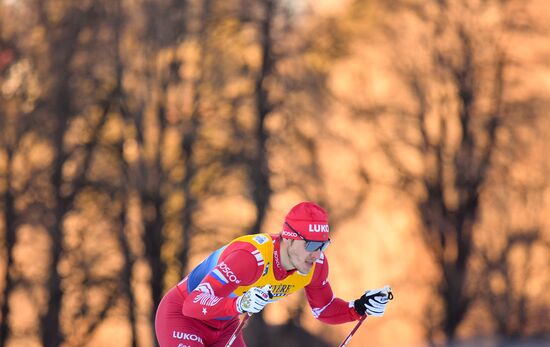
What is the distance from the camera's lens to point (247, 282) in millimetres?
7898

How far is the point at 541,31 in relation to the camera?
23.1 meters

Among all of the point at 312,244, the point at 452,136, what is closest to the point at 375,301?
the point at 312,244

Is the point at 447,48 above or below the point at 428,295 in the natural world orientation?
above

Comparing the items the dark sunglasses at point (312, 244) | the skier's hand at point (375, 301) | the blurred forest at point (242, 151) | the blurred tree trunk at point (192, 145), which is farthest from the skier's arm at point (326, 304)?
the blurred forest at point (242, 151)

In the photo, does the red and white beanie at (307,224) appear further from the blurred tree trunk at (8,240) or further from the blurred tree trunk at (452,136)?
the blurred tree trunk at (8,240)

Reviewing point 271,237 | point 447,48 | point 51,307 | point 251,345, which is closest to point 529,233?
point 447,48

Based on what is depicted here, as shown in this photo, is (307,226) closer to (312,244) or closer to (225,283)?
(312,244)

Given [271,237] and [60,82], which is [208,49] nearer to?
[60,82]

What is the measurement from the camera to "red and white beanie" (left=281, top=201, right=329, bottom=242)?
25.8 feet

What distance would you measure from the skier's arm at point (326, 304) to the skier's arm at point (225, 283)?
2.59 ft

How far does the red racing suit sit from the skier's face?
10cm

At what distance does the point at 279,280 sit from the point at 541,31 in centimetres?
1623

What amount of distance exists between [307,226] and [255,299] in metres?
0.65

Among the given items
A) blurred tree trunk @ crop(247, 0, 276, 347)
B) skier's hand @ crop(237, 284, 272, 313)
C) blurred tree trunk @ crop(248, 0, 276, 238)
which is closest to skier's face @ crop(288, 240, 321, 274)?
skier's hand @ crop(237, 284, 272, 313)
